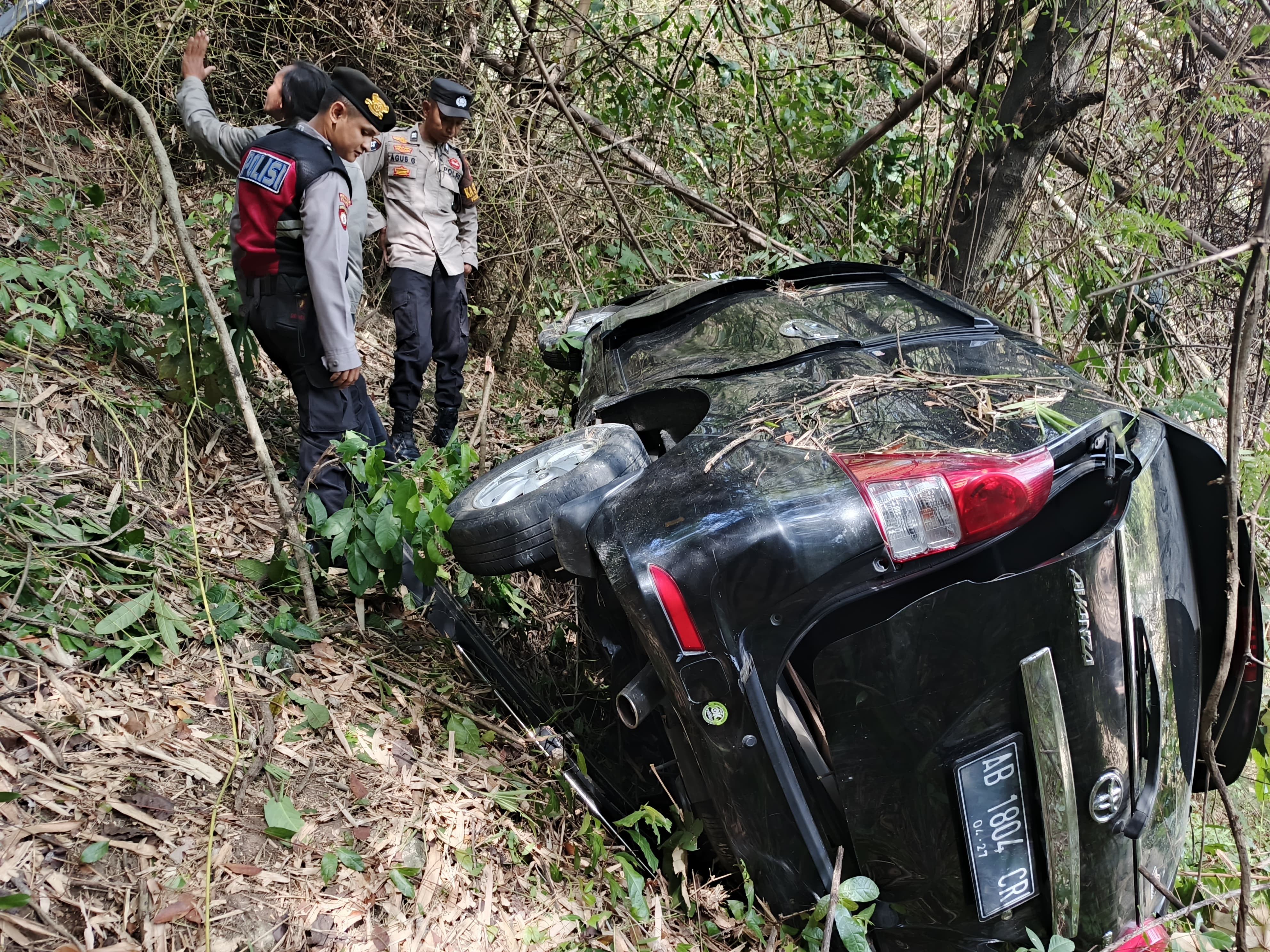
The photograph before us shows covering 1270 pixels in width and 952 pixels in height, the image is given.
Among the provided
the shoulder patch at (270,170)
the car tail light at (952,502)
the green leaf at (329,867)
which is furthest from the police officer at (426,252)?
the car tail light at (952,502)

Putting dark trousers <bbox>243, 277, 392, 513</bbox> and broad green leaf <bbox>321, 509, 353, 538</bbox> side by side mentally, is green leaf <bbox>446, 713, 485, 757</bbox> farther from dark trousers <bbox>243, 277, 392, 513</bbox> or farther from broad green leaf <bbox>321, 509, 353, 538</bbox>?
dark trousers <bbox>243, 277, 392, 513</bbox>

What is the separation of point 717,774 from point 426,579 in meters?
1.19

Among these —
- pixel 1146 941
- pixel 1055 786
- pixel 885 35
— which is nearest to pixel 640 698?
pixel 1055 786

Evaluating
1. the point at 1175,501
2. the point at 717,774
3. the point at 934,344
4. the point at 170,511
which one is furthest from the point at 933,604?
the point at 170,511

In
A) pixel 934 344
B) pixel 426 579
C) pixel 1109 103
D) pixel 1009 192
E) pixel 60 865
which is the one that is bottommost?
pixel 60 865

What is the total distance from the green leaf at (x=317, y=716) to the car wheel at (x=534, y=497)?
563 millimetres

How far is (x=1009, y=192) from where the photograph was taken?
16.9 ft

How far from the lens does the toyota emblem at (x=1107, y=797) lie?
194cm

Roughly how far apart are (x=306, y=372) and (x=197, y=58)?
161cm

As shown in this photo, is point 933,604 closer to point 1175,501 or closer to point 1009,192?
point 1175,501

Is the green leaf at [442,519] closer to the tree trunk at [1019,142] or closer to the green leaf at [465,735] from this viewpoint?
the green leaf at [465,735]

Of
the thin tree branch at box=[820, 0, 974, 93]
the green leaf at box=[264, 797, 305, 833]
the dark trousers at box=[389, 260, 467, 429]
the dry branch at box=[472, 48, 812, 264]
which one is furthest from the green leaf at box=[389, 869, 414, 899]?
the thin tree branch at box=[820, 0, 974, 93]

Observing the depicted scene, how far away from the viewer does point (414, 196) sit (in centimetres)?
488

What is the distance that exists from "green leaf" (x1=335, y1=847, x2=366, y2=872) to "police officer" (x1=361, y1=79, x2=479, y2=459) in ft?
8.91
